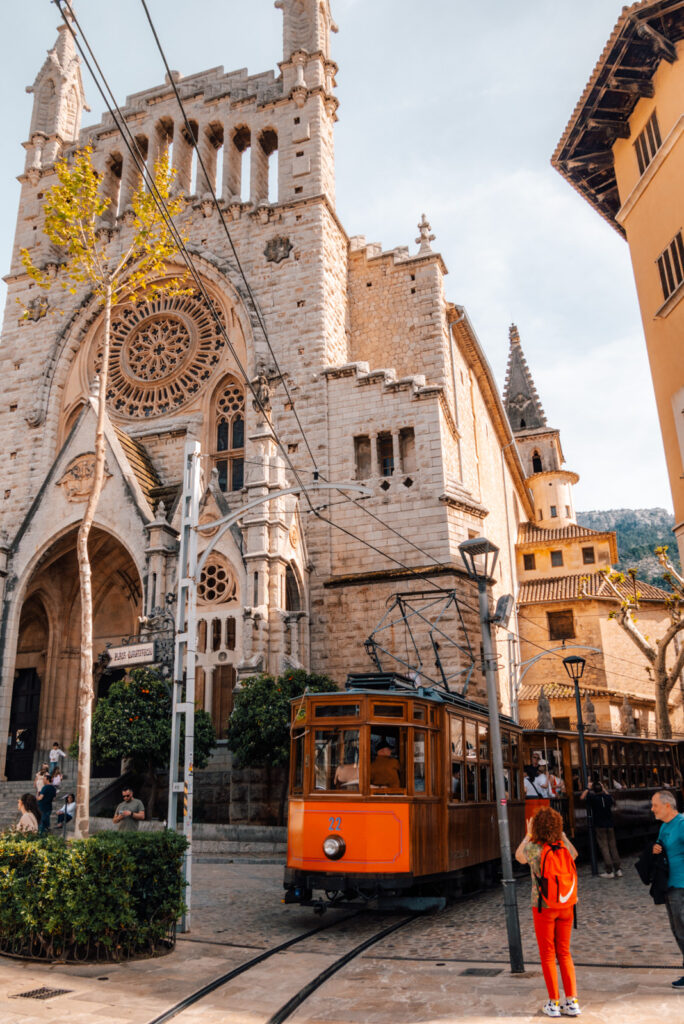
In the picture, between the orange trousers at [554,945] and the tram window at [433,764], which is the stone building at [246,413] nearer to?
the tram window at [433,764]

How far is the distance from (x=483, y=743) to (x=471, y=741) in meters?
0.67

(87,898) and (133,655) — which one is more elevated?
(133,655)

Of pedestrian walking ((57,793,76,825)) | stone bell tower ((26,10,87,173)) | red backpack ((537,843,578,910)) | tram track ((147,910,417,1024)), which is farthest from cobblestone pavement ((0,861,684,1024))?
stone bell tower ((26,10,87,173))

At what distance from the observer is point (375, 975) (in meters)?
7.05

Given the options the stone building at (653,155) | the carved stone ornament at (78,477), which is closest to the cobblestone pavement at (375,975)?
the stone building at (653,155)

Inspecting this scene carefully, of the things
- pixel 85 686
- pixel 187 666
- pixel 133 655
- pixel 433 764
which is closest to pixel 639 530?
pixel 133 655

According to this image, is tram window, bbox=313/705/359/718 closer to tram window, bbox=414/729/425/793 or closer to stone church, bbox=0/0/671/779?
tram window, bbox=414/729/425/793

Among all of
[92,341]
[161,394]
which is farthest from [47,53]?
[161,394]

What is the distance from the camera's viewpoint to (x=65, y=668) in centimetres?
2453

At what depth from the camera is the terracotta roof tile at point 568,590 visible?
116ft

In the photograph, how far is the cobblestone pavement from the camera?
5.81 meters

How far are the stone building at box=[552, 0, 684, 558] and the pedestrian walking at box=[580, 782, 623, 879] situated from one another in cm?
463

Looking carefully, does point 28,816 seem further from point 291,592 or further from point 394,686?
point 291,592

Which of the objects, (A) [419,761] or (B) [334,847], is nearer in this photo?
(B) [334,847]
